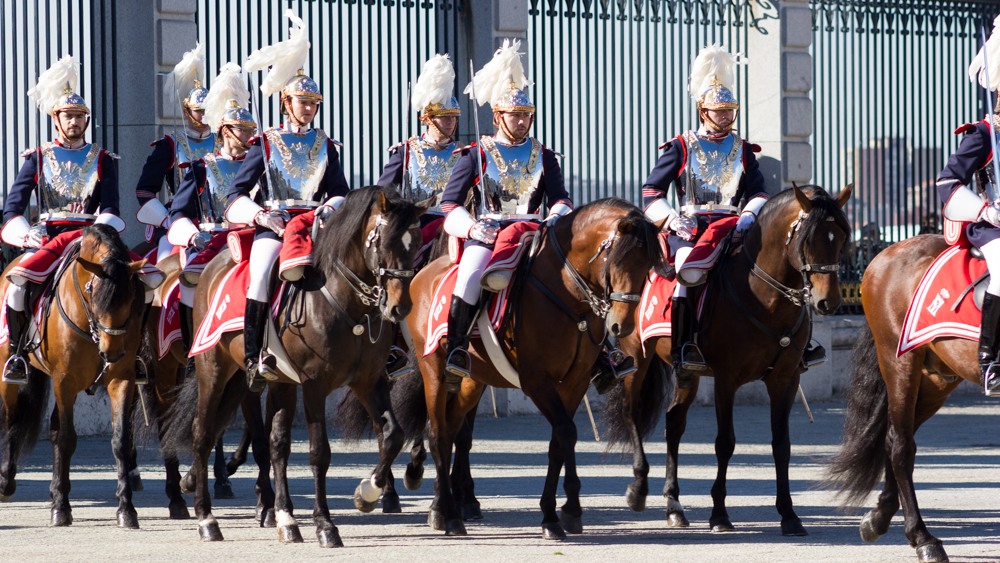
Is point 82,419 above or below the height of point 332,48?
below

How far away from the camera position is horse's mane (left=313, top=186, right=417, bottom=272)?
7184 millimetres

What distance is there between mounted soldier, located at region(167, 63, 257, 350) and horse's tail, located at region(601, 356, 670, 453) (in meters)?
2.96

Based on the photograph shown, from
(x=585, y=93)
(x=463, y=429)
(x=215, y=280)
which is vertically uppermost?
(x=585, y=93)

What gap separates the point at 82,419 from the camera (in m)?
13.0

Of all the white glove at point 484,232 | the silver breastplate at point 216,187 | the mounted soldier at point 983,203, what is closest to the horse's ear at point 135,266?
the silver breastplate at point 216,187

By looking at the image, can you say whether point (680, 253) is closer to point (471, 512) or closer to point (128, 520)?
point (471, 512)

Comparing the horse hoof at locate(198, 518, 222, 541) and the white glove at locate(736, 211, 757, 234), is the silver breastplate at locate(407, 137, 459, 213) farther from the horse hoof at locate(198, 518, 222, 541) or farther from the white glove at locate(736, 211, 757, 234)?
the horse hoof at locate(198, 518, 222, 541)

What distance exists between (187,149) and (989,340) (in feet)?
20.0

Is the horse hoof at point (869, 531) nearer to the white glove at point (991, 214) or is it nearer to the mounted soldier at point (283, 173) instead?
the white glove at point (991, 214)

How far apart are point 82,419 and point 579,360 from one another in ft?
23.0

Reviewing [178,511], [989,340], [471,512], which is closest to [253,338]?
[178,511]

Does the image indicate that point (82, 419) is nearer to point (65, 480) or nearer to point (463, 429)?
point (65, 480)

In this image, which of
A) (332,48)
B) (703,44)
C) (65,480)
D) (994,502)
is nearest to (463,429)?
(65,480)

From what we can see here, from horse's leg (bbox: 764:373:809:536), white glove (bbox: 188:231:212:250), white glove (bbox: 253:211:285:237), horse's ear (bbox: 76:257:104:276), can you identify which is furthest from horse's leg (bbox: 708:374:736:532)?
horse's ear (bbox: 76:257:104:276)
